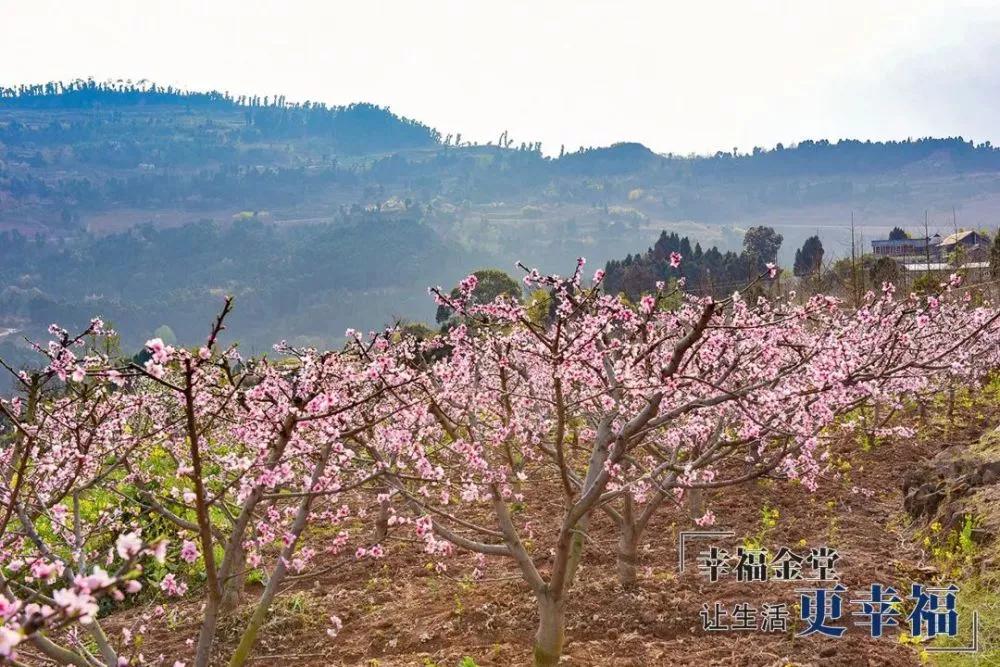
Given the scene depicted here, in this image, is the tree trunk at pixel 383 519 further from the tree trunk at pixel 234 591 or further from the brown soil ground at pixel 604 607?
the tree trunk at pixel 234 591

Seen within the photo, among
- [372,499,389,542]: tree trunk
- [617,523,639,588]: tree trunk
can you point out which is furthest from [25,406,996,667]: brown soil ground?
[372,499,389,542]: tree trunk

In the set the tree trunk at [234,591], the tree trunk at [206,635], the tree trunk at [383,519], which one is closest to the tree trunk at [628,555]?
the tree trunk at [383,519]

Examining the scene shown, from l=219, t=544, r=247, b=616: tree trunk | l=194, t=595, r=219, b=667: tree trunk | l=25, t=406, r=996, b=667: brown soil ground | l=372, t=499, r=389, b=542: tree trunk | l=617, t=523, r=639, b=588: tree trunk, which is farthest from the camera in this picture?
l=372, t=499, r=389, b=542: tree trunk

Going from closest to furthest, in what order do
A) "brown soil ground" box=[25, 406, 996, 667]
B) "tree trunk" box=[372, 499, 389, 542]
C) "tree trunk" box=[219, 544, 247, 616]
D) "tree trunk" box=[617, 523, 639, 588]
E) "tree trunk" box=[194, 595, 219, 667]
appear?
"tree trunk" box=[194, 595, 219, 667] < "brown soil ground" box=[25, 406, 996, 667] < "tree trunk" box=[617, 523, 639, 588] < "tree trunk" box=[219, 544, 247, 616] < "tree trunk" box=[372, 499, 389, 542]

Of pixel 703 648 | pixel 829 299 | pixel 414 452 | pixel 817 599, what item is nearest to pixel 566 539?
pixel 414 452

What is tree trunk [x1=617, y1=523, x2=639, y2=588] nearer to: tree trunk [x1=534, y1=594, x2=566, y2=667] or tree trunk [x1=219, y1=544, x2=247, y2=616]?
tree trunk [x1=534, y1=594, x2=566, y2=667]

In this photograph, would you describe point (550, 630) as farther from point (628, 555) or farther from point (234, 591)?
point (234, 591)

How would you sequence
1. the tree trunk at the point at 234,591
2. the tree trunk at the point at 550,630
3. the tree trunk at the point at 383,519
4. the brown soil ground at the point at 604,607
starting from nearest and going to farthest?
the tree trunk at the point at 550,630, the brown soil ground at the point at 604,607, the tree trunk at the point at 234,591, the tree trunk at the point at 383,519

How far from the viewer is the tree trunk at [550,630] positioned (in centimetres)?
577

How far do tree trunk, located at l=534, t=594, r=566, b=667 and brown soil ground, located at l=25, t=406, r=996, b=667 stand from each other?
0.72 m

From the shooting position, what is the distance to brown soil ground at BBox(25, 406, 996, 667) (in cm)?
652

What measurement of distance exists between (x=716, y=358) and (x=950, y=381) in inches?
332

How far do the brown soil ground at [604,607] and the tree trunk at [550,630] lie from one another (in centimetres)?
72

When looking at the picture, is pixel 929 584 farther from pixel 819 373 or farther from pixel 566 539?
pixel 566 539
